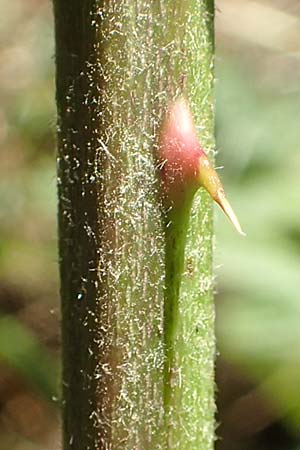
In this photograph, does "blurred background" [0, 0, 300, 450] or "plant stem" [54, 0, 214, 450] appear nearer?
"plant stem" [54, 0, 214, 450]

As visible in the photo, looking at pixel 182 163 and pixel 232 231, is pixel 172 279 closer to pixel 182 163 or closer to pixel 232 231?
pixel 182 163

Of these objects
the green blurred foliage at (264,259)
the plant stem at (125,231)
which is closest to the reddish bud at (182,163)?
the plant stem at (125,231)

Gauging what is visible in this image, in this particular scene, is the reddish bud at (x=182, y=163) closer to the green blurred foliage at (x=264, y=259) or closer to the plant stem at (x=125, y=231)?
the plant stem at (x=125, y=231)

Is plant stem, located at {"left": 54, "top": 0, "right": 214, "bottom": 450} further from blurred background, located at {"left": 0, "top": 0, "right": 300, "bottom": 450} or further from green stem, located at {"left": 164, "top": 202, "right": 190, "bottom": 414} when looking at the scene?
blurred background, located at {"left": 0, "top": 0, "right": 300, "bottom": 450}

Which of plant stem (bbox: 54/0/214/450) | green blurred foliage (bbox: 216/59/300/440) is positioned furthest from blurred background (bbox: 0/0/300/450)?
plant stem (bbox: 54/0/214/450)

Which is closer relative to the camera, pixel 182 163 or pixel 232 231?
pixel 182 163

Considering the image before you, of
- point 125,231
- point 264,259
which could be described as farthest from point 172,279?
point 264,259
